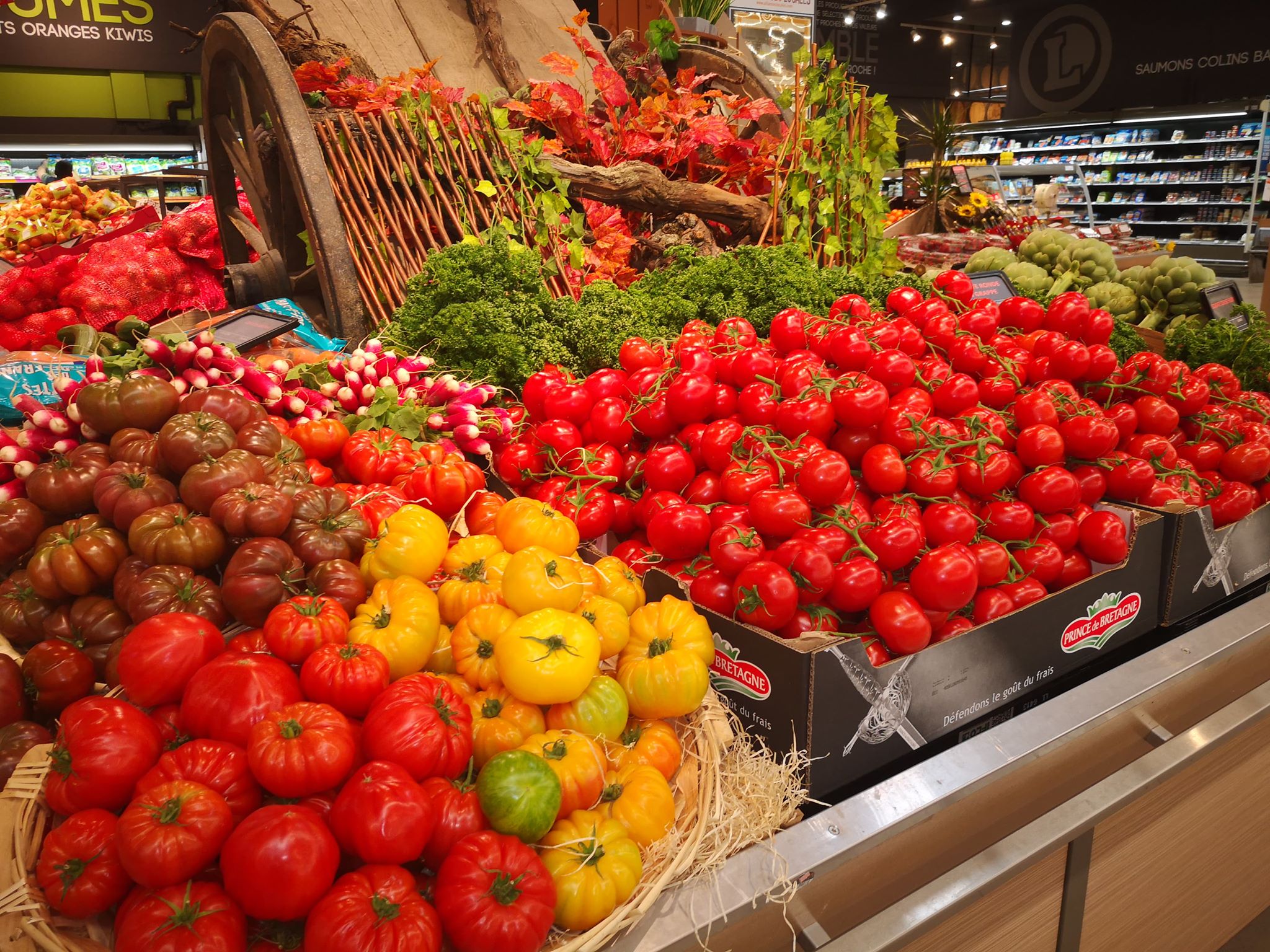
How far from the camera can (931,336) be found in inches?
86.0

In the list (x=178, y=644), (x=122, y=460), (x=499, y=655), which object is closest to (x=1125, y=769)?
(x=499, y=655)

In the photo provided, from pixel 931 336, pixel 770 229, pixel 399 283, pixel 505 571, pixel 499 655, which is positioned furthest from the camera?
pixel 770 229

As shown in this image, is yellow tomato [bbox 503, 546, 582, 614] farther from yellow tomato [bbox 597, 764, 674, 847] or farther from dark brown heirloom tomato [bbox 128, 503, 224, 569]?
dark brown heirloom tomato [bbox 128, 503, 224, 569]

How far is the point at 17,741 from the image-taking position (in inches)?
51.9

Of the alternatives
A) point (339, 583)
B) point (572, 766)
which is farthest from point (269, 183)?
point (572, 766)

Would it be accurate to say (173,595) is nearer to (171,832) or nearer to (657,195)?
(171,832)

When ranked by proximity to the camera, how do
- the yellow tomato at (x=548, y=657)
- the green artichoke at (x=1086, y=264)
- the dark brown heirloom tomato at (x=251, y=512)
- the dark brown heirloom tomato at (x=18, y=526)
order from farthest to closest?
the green artichoke at (x=1086, y=264) < the dark brown heirloom tomato at (x=18, y=526) < the dark brown heirloom tomato at (x=251, y=512) < the yellow tomato at (x=548, y=657)

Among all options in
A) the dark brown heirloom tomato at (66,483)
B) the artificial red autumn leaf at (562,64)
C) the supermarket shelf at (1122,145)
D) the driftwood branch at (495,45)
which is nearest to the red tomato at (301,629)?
the dark brown heirloom tomato at (66,483)

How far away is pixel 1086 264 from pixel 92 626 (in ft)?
15.6

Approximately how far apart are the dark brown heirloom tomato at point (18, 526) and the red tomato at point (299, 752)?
0.85 meters

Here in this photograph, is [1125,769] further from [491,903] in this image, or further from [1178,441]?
[491,903]

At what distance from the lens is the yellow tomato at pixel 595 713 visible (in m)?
1.32

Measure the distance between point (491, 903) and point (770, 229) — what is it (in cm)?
370

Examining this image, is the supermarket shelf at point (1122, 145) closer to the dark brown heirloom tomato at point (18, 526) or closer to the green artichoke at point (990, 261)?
the green artichoke at point (990, 261)
